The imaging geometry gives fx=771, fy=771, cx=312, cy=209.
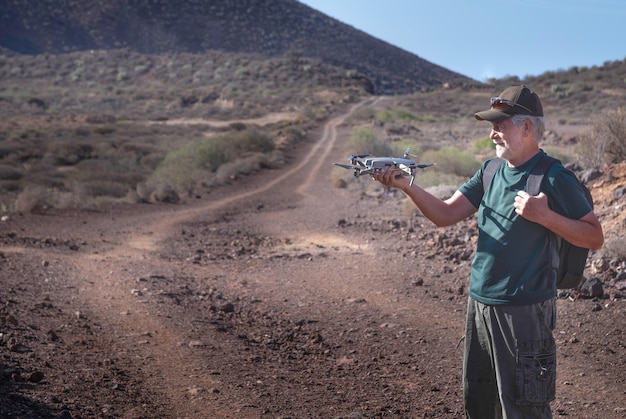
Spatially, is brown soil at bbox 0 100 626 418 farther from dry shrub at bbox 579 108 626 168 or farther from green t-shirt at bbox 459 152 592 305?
green t-shirt at bbox 459 152 592 305

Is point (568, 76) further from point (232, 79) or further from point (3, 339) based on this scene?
point (3, 339)

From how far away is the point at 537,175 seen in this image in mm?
3260

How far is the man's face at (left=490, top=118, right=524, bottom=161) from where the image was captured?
11.0 ft

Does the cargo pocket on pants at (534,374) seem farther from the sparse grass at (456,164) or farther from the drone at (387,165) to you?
the sparse grass at (456,164)

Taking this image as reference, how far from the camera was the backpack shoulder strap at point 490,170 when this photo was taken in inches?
141

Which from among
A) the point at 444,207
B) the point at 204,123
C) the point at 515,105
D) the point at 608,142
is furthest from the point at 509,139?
the point at 204,123

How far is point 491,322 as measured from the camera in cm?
337

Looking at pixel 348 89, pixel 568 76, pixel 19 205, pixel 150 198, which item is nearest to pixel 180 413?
pixel 19 205

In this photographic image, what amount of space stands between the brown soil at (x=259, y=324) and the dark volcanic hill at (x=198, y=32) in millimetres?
73765

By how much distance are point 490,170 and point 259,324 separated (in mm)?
4293

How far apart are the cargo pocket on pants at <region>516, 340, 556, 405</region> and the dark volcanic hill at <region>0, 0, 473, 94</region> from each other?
81.6 meters

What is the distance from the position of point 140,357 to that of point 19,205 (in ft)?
32.2

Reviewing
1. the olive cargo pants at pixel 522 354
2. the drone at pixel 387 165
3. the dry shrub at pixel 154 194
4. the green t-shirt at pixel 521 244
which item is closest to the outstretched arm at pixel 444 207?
the drone at pixel 387 165

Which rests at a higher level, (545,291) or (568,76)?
(568,76)
